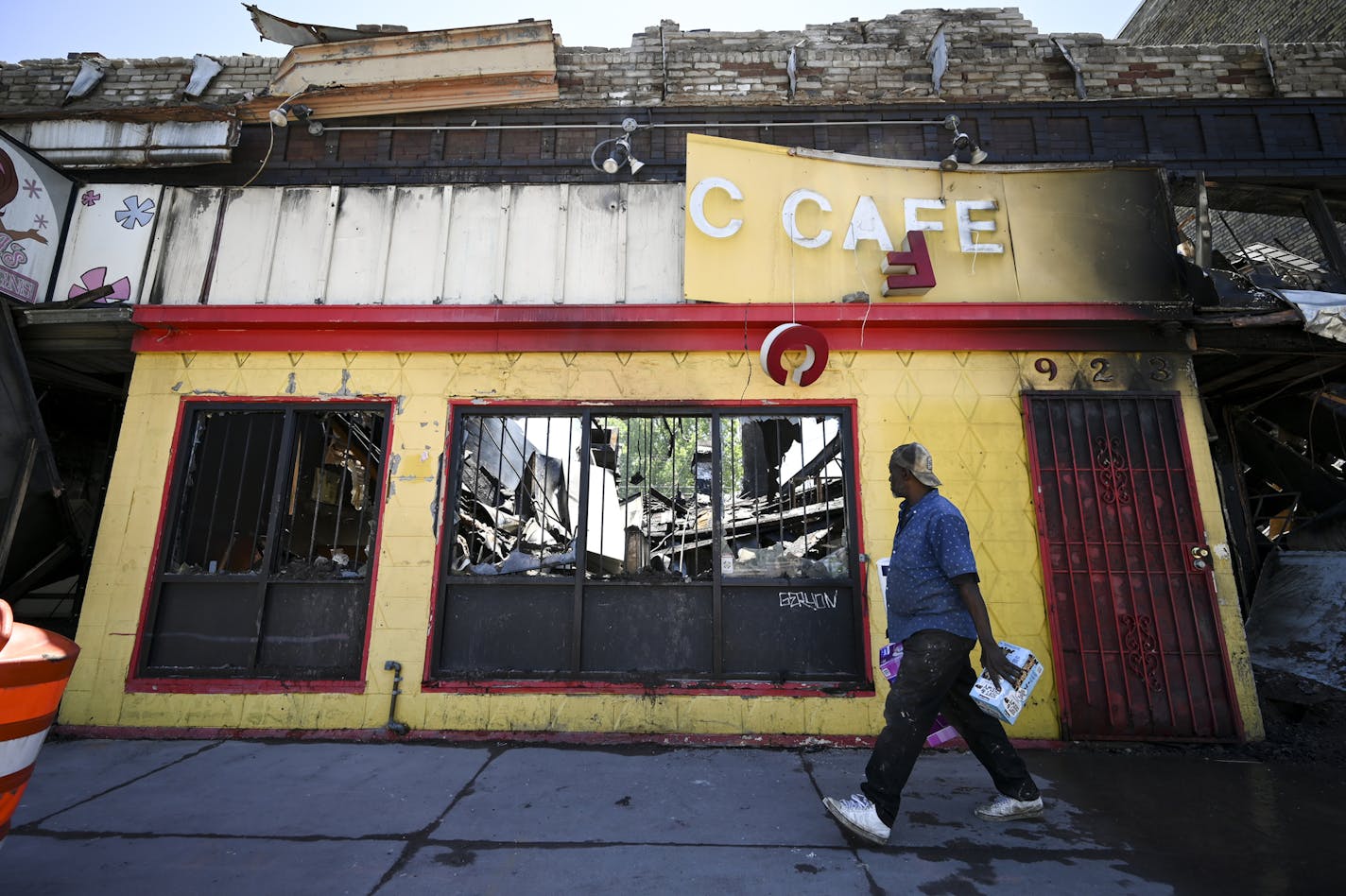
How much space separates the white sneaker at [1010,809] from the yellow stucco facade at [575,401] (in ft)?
4.83

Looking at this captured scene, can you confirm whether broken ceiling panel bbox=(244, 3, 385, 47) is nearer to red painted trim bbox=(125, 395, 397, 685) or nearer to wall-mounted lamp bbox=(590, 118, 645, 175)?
wall-mounted lamp bbox=(590, 118, 645, 175)

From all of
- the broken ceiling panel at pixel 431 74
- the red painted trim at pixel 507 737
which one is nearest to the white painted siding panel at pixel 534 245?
the broken ceiling panel at pixel 431 74

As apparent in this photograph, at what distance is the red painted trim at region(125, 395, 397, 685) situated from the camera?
5117mm

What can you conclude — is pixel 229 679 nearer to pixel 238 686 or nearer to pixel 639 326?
pixel 238 686

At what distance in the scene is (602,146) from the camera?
636 cm

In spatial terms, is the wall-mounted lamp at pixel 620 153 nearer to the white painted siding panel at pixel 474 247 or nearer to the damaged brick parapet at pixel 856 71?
the damaged brick parapet at pixel 856 71

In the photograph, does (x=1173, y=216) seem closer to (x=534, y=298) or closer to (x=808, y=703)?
(x=808, y=703)

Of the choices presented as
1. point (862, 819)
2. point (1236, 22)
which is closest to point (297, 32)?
point (862, 819)

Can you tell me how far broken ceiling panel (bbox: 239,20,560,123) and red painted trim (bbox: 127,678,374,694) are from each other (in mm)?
5568

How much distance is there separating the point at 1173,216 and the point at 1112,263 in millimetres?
750

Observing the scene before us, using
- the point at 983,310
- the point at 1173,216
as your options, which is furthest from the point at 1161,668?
the point at 1173,216

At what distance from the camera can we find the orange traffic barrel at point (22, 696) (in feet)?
6.34

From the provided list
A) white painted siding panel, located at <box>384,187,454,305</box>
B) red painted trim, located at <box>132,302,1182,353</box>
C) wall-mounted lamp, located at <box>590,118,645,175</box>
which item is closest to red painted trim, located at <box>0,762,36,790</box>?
red painted trim, located at <box>132,302,1182,353</box>

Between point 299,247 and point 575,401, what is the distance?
3.16m
